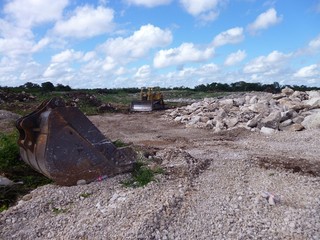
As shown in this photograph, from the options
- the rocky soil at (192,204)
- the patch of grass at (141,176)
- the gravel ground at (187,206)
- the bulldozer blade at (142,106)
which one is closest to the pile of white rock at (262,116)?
the rocky soil at (192,204)

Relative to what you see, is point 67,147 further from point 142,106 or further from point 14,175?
point 142,106

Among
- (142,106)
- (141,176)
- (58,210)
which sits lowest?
(142,106)

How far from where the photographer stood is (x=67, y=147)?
5.40 meters

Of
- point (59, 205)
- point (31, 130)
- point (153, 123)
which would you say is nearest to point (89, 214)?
point (59, 205)

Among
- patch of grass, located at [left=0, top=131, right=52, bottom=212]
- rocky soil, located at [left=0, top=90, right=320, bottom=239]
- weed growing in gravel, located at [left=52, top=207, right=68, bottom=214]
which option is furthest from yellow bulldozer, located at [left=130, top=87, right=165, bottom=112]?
weed growing in gravel, located at [left=52, top=207, right=68, bottom=214]

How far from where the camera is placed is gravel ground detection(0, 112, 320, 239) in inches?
166

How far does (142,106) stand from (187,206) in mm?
17343

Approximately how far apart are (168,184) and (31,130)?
6.62 ft

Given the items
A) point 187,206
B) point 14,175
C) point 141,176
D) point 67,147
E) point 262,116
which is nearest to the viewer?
point 187,206

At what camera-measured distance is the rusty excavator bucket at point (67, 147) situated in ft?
17.6

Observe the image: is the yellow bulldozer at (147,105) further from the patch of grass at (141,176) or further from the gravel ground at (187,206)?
the patch of grass at (141,176)

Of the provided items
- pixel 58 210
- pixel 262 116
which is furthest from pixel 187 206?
pixel 262 116

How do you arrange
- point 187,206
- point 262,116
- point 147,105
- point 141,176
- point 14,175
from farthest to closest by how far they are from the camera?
point 147,105 < point 262,116 < point 14,175 < point 141,176 < point 187,206

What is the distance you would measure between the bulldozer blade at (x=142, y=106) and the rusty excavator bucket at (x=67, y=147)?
52.4 ft
